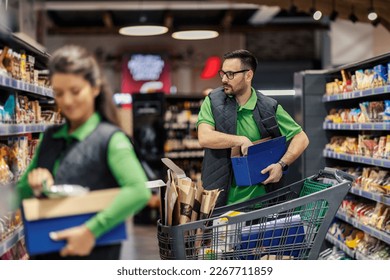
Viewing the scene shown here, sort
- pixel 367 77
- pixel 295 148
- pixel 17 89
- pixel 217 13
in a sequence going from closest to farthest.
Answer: pixel 17 89
pixel 295 148
pixel 367 77
pixel 217 13

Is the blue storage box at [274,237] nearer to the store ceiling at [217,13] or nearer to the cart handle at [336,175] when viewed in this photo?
the cart handle at [336,175]

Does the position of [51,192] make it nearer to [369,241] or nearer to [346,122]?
[346,122]

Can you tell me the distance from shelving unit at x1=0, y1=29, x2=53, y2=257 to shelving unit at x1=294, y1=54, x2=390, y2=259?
123cm

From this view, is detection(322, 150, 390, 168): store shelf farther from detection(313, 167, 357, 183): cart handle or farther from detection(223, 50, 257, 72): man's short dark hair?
detection(223, 50, 257, 72): man's short dark hair

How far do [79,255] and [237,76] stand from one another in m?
1.08

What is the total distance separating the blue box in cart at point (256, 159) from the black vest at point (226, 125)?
33mm

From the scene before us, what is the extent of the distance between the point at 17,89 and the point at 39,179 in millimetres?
560

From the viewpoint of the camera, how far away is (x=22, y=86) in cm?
287

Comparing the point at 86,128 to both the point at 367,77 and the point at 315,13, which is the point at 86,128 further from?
the point at 315,13

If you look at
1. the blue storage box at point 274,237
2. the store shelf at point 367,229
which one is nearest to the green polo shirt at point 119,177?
the blue storage box at point 274,237

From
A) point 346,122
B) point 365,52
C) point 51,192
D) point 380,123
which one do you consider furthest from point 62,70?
point 365,52

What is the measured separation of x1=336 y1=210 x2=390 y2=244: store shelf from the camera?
4336 mm

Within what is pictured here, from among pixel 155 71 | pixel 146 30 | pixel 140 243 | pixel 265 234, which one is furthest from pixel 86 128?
pixel 155 71

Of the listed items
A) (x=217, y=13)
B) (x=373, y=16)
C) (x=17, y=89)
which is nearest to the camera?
(x=17, y=89)
